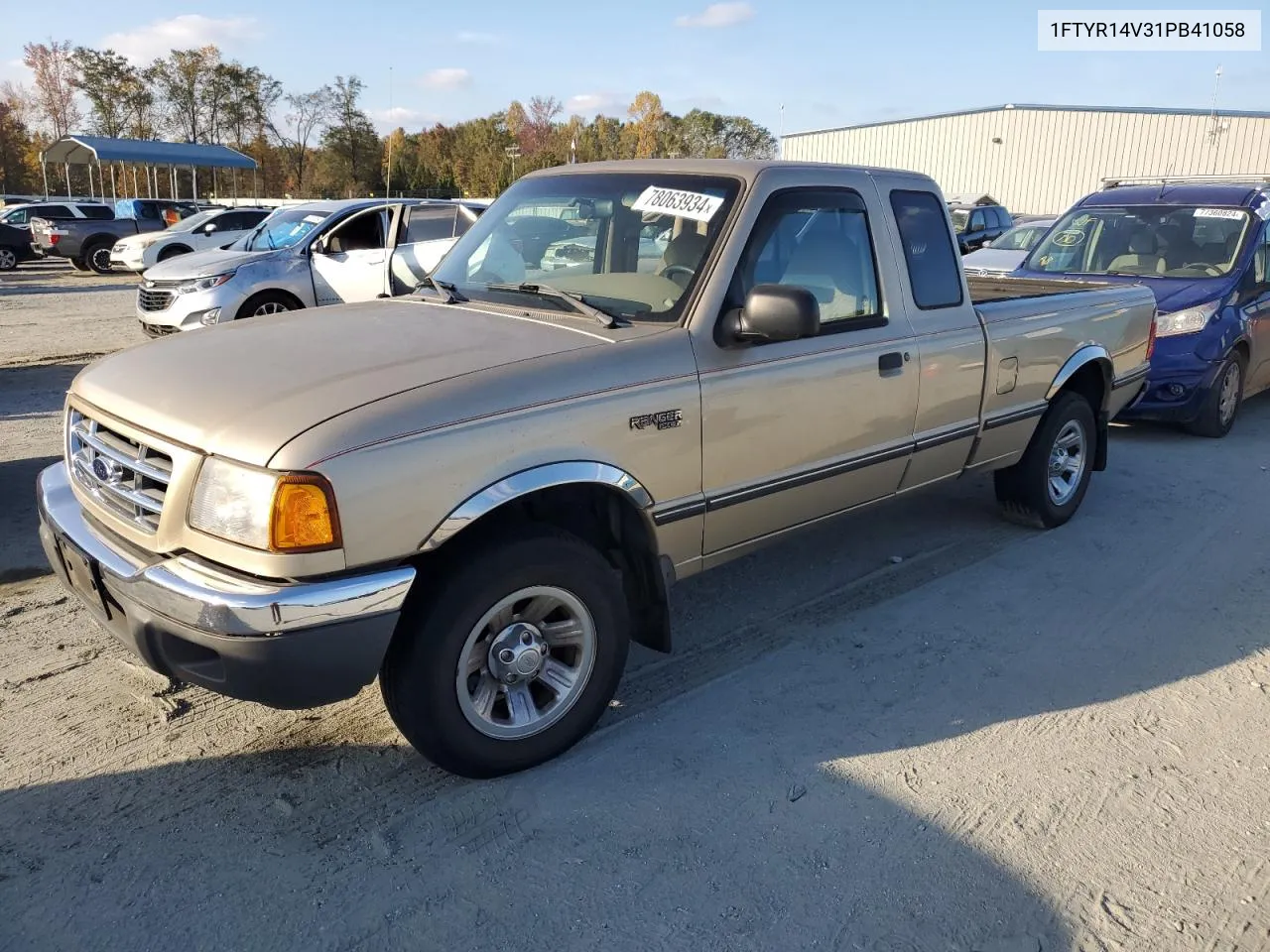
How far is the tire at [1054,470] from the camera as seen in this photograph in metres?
5.42

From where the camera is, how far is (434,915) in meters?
2.56

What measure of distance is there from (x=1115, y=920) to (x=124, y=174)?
61891 mm

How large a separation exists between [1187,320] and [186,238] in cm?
1925

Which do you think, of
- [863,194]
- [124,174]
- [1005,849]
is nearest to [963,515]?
[863,194]

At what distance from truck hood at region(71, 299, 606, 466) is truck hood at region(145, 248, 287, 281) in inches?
270

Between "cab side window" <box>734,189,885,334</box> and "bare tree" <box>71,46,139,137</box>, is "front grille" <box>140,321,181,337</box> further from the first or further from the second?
"bare tree" <box>71,46,139,137</box>

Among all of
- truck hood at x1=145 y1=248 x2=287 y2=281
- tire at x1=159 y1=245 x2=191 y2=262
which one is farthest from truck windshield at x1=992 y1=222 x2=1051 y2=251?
tire at x1=159 y1=245 x2=191 y2=262

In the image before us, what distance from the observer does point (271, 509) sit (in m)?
2.52

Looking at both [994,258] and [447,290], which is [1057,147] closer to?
[994,258]

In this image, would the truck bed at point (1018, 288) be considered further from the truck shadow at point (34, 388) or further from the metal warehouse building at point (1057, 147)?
the metal warehouse building at point (1057, 147)

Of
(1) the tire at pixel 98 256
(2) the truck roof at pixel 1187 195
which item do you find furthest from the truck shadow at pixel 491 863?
(1) the tire at pixel 98 256

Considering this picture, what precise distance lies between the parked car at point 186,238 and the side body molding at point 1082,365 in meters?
18.3

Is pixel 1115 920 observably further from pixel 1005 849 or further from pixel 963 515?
pixel 963 515

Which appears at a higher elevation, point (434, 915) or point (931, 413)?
point (931, 413)
